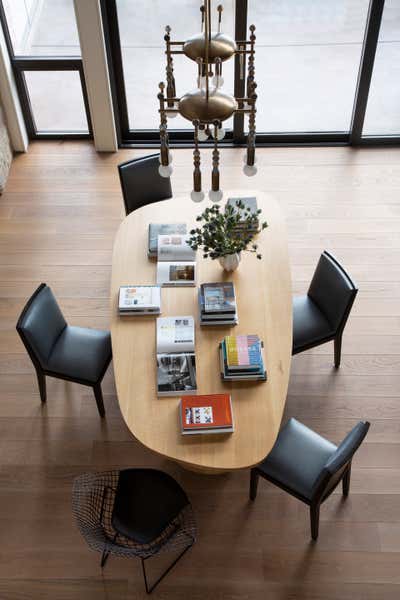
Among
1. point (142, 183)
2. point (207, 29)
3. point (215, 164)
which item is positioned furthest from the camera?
point (142, 183)

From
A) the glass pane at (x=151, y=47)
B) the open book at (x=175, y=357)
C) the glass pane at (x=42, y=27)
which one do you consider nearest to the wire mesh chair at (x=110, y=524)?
the open book at (x=175, y=357)

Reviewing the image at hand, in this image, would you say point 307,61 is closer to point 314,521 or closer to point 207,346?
point 207,346

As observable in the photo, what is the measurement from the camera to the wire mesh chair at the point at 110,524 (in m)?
2.96

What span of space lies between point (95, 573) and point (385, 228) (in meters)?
3.70

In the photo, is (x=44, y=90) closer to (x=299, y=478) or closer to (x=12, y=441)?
(x=12, y=441)

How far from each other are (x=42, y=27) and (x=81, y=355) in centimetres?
360

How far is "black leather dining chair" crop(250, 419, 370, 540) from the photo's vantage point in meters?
3.16

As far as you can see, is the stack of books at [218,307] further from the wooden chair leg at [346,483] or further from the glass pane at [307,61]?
the glass pane at [307,61]

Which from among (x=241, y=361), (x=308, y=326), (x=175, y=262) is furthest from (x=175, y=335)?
(x=308, y=326)

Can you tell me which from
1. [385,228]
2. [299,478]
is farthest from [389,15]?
[299,478]

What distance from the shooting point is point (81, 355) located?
4.02m

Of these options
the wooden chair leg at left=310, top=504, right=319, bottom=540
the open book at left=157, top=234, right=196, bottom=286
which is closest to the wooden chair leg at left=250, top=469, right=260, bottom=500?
the wooden chair leg at left=310, top=504, right=319, bottom=540

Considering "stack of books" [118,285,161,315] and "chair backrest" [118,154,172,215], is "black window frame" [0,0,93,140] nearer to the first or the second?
"chair backrest" [118,154,172,215]

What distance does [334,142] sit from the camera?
6.51 meters
